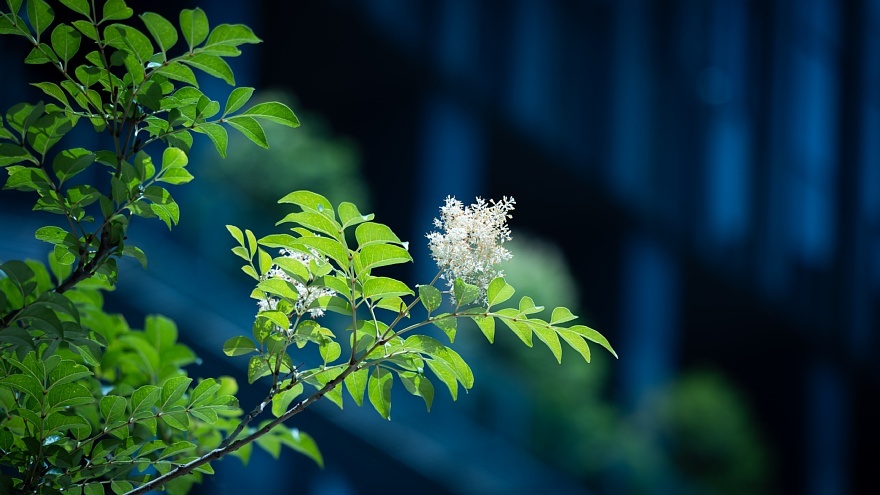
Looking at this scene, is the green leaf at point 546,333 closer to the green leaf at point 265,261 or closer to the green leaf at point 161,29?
the green leaf at point 265,261

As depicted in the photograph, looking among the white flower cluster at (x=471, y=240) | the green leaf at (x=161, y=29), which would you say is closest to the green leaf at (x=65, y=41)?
the green leaf at (x=161, y=29)

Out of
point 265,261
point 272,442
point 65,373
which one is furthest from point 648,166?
point 65,373

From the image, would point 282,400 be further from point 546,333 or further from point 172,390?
point 546,333

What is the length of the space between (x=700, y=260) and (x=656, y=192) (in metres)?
1.65

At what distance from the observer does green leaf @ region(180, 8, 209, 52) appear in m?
1.33

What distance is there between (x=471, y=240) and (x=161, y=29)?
1.68 ft

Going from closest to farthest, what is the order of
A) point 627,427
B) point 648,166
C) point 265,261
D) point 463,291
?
point 463,291, point 265,261, point 627,427, point 648,166

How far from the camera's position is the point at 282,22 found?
33.4 ft

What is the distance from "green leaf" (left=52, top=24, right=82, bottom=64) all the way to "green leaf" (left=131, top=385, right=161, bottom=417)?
18.9 inches

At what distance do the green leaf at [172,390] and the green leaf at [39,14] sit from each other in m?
0.52

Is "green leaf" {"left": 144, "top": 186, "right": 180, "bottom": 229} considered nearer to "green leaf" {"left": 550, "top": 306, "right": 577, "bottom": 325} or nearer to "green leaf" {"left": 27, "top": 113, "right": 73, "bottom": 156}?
"green leaf" {"left": 27, "top": 113, "right": 73, "bottom": 156}

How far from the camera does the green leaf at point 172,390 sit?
1.41 meters

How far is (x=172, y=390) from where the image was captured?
143 centimetres

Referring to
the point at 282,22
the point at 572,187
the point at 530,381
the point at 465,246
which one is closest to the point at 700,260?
the point at 572,187
